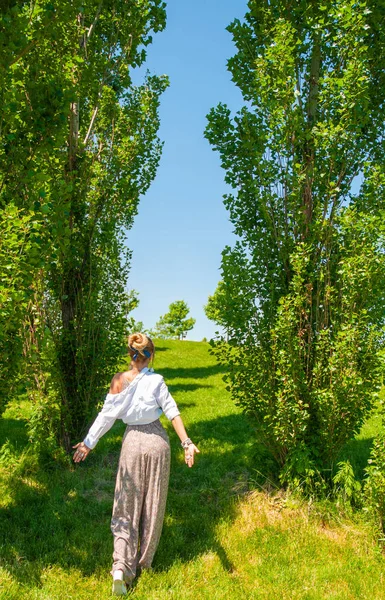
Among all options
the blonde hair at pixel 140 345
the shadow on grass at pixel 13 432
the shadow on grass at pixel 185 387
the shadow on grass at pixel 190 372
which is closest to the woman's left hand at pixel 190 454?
the blonde hair at pixel 140 345

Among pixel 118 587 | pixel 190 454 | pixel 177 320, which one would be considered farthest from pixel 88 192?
pixel 177 320

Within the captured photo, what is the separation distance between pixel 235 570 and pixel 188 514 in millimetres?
1490

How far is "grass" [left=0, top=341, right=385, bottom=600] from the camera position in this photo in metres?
5.45

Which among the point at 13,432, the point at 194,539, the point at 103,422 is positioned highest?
the point at 103,422

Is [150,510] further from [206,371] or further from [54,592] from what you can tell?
[206,371]

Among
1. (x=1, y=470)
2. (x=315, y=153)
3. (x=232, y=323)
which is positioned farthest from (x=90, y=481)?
(x=315, y=153)

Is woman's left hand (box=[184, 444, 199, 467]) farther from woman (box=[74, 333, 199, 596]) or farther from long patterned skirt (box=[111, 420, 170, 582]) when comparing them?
long patterned skirt (box=[111, 420, 170, 582])

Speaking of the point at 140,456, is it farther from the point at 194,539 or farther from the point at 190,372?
the point at 190,372

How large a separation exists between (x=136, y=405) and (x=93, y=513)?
264 centimetres

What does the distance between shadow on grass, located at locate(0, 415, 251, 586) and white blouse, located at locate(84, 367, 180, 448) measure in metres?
1.66

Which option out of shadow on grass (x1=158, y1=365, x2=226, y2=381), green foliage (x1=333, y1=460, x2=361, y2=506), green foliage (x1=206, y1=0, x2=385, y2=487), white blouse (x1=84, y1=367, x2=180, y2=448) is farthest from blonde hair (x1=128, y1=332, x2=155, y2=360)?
shadow on grass (x1=158, y1=365, x2=226, y2=381)

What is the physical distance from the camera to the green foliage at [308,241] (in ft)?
23.2

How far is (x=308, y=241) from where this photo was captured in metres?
7.58

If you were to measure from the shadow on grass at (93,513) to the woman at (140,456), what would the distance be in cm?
62
